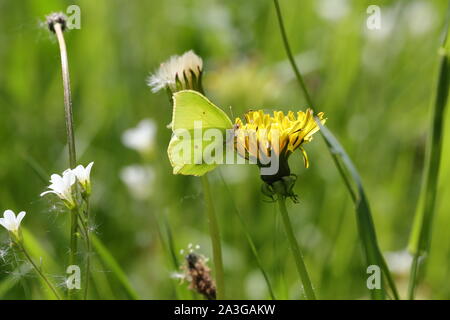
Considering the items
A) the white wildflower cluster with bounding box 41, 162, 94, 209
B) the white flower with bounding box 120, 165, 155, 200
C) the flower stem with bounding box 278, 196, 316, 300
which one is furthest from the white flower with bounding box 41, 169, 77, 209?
the white flower with bounding box 120, 165, 155, 200

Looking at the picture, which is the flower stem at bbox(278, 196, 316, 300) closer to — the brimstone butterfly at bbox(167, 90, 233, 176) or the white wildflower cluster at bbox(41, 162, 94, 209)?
the brimstone butterfly at bbox(167, 90, 233, 176)

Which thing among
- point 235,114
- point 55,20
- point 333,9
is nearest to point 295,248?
point 55,20

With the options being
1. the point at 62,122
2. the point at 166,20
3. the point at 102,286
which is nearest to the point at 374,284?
the point at 102,286

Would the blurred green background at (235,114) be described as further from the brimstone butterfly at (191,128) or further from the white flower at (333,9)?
the brimstone butterfly at (191,128)

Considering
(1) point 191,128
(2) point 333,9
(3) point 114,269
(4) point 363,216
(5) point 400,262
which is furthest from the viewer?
(2) point 333,9

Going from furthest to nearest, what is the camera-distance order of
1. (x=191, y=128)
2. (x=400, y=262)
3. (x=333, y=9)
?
(x=333, y=9)
(x=400, y=262)
(x=191, y=128)

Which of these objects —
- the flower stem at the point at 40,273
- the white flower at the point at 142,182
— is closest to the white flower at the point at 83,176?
the flower stem at the point at 40,273

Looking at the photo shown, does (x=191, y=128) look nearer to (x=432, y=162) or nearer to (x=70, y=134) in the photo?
(x=70, y=134)
